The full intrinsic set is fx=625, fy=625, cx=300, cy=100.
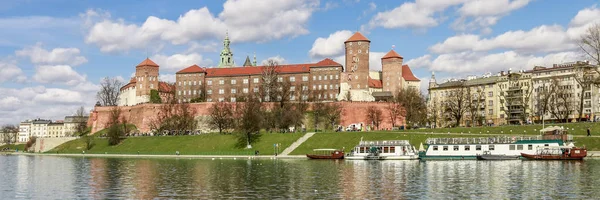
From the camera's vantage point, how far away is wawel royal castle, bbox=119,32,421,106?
470ft

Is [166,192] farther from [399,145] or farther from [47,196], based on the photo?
[399,145]

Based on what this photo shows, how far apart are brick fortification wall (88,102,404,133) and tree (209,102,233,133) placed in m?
Result: 11.4

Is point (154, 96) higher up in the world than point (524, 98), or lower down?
higher up

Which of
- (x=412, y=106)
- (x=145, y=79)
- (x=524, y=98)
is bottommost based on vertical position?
(x=412, y=106)

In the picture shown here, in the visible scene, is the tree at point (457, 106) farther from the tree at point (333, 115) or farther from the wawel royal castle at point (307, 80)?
the tree at point (333, 115)

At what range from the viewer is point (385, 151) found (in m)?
79.5

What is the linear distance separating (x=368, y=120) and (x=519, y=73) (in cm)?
3155

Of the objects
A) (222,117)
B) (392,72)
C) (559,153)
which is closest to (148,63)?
(222,117)

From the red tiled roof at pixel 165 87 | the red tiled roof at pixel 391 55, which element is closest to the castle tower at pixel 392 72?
the red tiled roof at pixel 391 55

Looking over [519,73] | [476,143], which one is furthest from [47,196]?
[519,73]

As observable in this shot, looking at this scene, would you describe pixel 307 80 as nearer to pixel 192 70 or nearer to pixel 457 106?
pixel 192 70

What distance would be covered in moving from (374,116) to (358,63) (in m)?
21.2

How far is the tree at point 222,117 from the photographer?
119m

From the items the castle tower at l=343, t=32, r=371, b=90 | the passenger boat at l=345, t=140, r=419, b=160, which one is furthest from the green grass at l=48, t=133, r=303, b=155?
the castle tower at l=343, t=32, r=371, b=90
